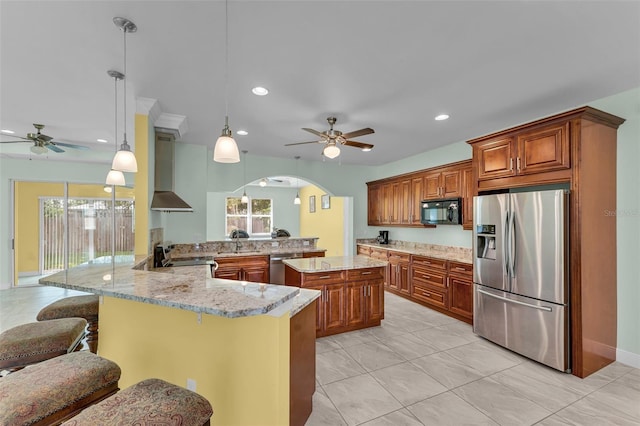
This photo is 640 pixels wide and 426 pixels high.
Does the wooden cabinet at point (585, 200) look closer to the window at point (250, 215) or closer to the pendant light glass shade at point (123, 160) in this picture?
the pendant light glass shade at point (123, 160)

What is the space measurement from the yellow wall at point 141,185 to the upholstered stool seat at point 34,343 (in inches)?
48.4

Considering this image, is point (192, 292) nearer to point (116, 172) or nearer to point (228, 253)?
point (116, 172)

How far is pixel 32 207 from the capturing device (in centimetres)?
633

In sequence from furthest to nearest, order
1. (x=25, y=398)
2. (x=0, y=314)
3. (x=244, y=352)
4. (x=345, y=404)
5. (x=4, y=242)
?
(x=4, y=242), (x=0, y=314), (x=345, y=404), (x=244, y=352), (x=25, y=398)

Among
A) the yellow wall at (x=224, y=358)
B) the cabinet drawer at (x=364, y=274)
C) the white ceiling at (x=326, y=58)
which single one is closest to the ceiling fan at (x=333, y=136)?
the white ceiling at (x=326, y=58)

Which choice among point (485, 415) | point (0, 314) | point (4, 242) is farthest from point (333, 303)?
point (4, 242)

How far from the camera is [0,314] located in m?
4.29

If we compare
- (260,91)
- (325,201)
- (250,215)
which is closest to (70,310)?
(260,91)

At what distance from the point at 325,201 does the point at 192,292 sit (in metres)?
7.28

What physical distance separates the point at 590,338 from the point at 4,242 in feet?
30.8

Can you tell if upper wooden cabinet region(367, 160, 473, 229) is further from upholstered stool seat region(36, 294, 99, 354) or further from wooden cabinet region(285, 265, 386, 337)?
upholstered stool seat region(36, 294, 99, 354)

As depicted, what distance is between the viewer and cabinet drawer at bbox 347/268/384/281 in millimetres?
3566

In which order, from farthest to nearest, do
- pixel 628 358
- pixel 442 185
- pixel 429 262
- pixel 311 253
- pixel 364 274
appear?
1. pixel 311 253
2. pixel 442 185
3. pixel 429 262
4. pixel 364 274
5. pixel 628 358

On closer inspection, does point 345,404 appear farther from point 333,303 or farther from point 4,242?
point 4,242
